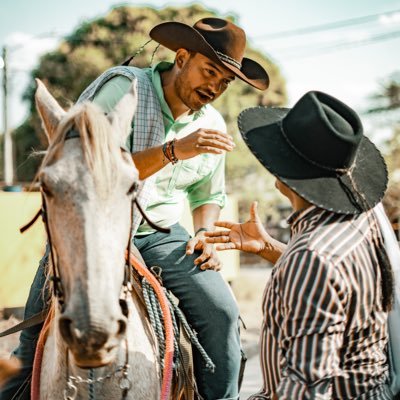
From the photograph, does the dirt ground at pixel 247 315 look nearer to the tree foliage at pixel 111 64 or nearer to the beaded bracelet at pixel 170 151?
the beaded bracelet at pixel 170 151

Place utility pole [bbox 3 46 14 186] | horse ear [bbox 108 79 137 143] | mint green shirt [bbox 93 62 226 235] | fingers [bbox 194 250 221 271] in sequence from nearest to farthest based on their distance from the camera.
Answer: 1. horse ear [bbox 108 79 137 143]
2. fingers [bbox 194 250 221 271]
3. mint green shirt [bbox 93 62 226 235]
4. utility pole [bbox 3 46 14 186]

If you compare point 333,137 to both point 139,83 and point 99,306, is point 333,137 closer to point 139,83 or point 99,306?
point 99,306

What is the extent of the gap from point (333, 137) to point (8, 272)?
25.5 ft

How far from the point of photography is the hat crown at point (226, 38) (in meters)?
3.63

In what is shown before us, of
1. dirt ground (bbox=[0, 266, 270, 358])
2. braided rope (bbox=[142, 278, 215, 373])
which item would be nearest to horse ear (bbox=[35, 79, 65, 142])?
braided rope (bbox=[142, 278, 215, 373])

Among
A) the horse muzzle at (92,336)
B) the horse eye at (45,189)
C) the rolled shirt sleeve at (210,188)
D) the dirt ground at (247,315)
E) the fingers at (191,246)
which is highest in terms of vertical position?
the horse eye at (45,189)

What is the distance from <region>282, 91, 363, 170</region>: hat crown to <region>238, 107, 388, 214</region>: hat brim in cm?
4

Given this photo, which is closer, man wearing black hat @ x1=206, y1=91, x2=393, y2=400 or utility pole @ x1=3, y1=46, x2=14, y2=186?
man wearing black hat @ x1=206, y1=91, x2=393, y2=400

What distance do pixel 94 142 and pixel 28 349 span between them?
1385 mm

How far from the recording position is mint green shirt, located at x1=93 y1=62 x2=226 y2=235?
352cm

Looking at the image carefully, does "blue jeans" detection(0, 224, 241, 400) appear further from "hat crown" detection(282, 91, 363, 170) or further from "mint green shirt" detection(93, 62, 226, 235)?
"hat crown" detection(282, 91, 363, 170)

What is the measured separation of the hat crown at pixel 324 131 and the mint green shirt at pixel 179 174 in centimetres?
136

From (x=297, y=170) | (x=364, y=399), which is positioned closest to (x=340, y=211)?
(x=297, y=170)

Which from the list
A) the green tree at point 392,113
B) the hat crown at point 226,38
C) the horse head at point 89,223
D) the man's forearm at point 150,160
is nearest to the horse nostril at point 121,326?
the horse head at point 89,223
